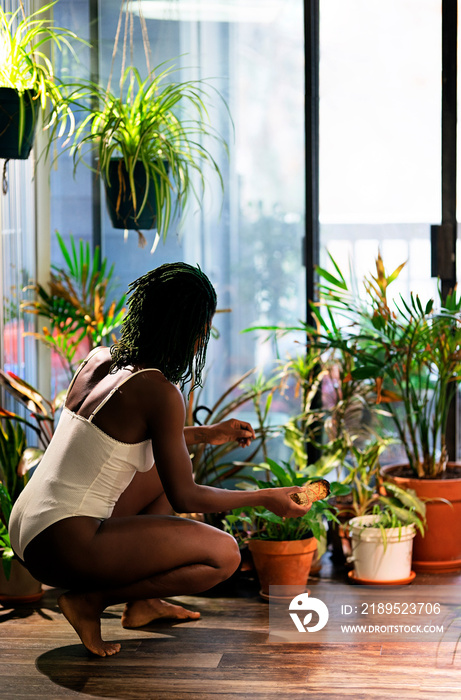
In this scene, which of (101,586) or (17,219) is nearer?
(101,586)

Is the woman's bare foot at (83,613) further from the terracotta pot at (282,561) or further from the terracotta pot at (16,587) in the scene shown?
the terracotta pot at (282,561)

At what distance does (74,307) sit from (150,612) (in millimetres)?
1261

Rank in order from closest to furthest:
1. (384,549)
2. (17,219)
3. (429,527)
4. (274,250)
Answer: (384,549) < (429,527) < (17,219) < (274,250)

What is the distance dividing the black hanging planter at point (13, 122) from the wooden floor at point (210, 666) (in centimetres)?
151

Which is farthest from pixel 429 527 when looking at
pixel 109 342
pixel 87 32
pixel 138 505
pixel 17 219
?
pixel 87 32

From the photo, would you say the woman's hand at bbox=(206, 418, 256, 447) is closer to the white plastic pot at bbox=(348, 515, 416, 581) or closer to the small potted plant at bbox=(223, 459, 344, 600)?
the small potted plant at bbox=(223, 459, 344, 600)

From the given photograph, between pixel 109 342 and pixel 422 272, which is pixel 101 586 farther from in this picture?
pixel 422 272

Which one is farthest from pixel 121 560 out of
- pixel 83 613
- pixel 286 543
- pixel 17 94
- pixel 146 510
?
pixel 17 94

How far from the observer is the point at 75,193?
12.3ft

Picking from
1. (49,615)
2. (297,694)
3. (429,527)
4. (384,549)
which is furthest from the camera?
(429,527)

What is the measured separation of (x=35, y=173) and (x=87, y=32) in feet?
2.10

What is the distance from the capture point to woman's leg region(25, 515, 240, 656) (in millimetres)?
2270
